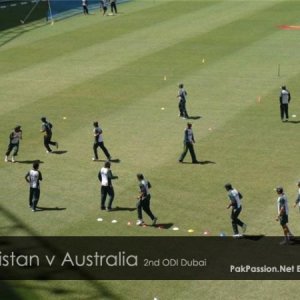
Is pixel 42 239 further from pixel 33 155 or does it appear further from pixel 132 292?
pixel 33 155

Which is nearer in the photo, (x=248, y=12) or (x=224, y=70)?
(x=224, y=70)

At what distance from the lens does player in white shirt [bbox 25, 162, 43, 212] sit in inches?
1051

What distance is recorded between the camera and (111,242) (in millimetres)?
24406

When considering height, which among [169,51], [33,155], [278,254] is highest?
[169,51]

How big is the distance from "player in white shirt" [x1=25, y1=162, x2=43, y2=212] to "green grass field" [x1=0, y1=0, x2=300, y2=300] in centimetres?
58

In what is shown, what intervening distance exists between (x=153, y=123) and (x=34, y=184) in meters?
12.0

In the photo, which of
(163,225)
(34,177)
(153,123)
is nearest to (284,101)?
(153,123)

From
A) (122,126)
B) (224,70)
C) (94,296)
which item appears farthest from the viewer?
(224,70)

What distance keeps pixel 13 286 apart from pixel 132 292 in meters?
3.42

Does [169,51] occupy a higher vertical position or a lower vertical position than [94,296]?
higher

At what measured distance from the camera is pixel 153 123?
37.8 m

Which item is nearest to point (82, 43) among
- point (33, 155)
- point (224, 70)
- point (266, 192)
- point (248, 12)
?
point (224, 70)

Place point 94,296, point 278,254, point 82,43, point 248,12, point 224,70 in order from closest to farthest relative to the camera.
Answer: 1. point 94,296
2. point 278,254
3. point 224,70
4. point 82,43
5. point 248,12

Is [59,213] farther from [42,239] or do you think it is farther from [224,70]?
[224,70]
